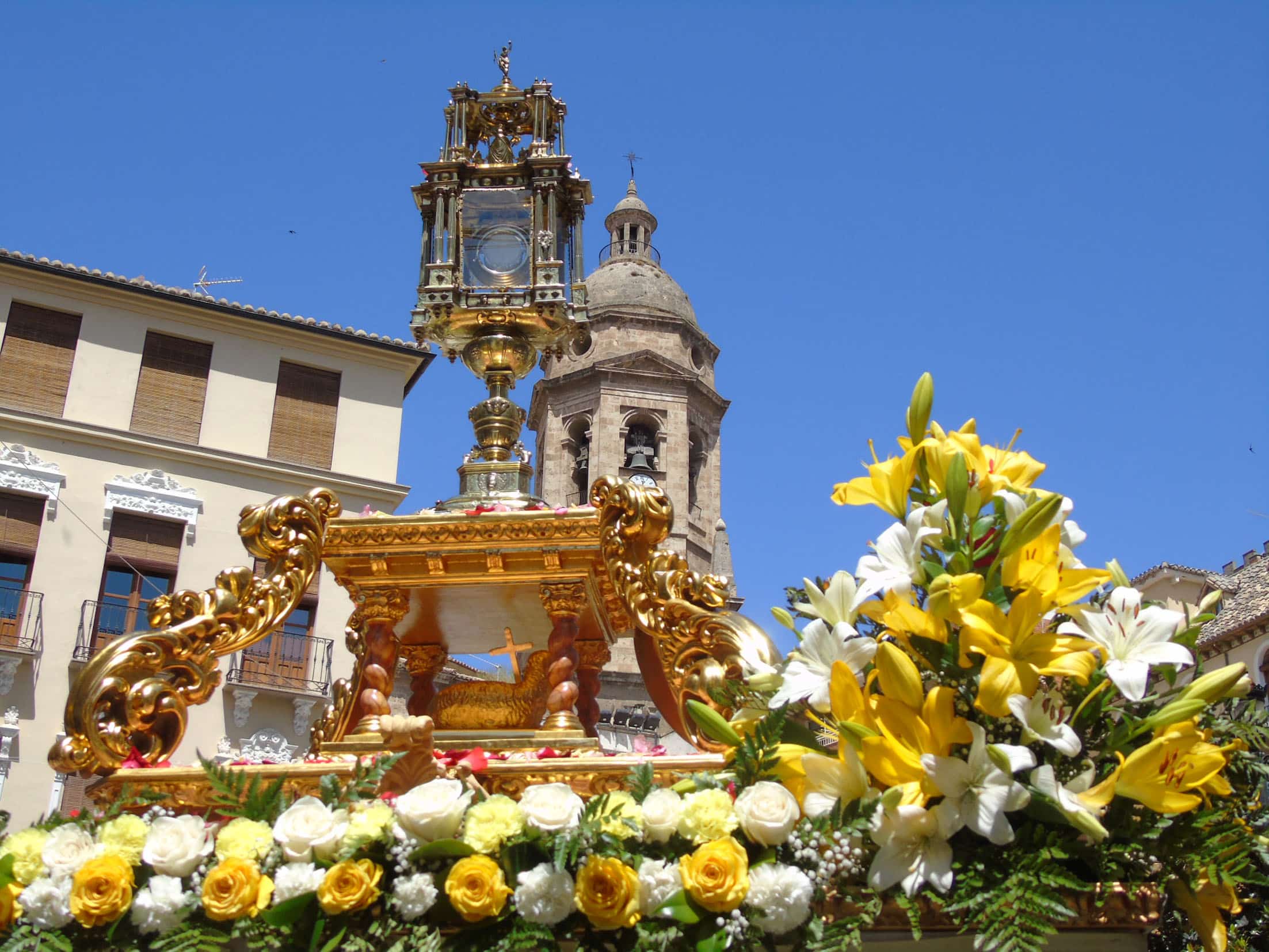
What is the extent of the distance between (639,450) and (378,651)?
42.2 m

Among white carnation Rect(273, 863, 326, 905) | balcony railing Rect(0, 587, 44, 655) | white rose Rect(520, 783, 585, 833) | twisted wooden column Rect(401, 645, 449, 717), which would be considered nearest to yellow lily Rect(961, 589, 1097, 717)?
white rose Rect(520, 783, 585, 833)

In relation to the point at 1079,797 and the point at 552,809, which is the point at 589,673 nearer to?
the point at 552,809

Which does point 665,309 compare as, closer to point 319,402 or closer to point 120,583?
point 319,402

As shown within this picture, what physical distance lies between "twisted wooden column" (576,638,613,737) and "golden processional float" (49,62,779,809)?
0.01 m

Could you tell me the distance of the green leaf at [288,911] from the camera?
149 inches

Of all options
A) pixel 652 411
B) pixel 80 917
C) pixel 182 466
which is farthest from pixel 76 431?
pixel 652 411

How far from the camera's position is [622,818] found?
151 inches

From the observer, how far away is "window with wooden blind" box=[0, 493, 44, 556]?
2370 cm

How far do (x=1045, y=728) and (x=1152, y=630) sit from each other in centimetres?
46

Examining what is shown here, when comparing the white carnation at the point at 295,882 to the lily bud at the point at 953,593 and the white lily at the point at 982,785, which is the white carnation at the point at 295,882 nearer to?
the white lily at the point at 982,785

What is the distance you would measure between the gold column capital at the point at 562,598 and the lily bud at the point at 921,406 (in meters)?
2.14

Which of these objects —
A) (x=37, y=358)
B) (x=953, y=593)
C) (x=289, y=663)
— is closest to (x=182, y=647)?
(x=953, y=593)

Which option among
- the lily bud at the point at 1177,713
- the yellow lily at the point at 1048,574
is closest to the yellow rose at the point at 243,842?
the yellow lily at the point at 1048,574

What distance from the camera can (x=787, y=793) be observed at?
12.1ft
